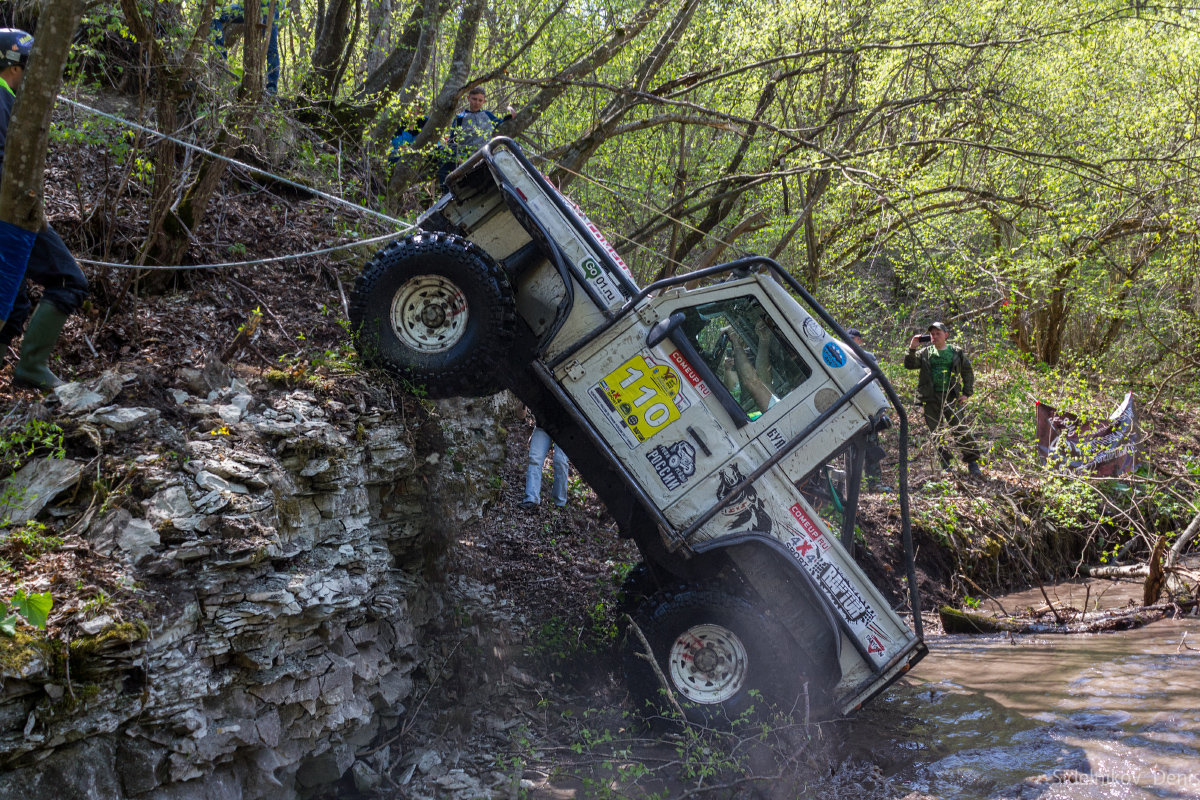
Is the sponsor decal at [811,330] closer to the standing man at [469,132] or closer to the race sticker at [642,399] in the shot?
the race sticker at [642,399]

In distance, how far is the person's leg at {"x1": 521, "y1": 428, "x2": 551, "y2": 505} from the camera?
7.07 metres

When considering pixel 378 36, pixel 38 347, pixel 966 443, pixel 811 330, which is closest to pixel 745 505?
pixel 811 330

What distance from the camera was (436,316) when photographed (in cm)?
536

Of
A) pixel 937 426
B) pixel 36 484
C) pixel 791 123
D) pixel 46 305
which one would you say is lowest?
pixel 937 426

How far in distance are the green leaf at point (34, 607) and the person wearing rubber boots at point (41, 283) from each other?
62.7 inches

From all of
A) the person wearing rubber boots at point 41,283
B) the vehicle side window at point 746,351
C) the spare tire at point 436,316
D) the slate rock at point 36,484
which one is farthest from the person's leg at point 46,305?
the vehicle side window at point 746,351


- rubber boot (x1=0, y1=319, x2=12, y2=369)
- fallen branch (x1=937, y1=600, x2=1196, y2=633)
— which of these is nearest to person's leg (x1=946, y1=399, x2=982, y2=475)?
fallen branch (x1=937, y1=600, x2=1196, y2=633)

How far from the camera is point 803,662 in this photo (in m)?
5.15

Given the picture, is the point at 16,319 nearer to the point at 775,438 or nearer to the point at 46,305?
the point at 46,305

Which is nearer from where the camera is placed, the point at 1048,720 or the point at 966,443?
the point at 1048,720

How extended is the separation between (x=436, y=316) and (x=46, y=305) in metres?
2.10

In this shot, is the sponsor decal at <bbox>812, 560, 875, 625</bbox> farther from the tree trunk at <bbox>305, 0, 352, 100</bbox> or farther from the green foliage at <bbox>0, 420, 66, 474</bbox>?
the tree trunk at <bbox>305, 0, 352, 100</bbox>

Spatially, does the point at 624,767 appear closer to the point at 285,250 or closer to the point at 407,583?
the point at 407,583

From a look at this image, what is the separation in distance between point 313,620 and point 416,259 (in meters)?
2.24
